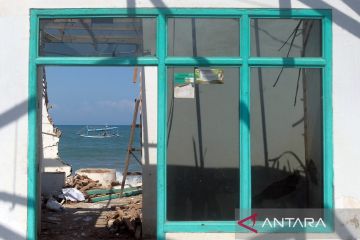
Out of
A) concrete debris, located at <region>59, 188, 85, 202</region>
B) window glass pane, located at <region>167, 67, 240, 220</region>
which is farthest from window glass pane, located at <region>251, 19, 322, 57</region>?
concrete debris, located at <region>59, 188, 85, 202</region>

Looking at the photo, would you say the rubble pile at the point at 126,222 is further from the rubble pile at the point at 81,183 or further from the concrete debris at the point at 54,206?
the rubble pile at the point at 81,183

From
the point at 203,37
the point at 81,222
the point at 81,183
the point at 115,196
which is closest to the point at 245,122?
the point at 203,37

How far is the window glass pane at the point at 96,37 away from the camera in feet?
18.0

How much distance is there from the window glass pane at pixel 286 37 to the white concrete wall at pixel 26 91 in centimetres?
→ 19

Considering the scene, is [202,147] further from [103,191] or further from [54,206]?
[103,191]

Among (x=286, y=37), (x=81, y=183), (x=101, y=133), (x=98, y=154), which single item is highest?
(x=286, y=37)

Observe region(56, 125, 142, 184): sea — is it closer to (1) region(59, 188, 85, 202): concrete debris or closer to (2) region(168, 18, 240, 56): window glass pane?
(1) region(59, 188, 85, 202): concrete debris

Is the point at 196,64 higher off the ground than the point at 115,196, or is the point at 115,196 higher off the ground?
the point at 196,64

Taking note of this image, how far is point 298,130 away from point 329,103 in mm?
483

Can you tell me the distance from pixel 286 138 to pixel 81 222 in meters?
5.40

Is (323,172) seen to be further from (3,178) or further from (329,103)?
(3,178)

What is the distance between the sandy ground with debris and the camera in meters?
8.15

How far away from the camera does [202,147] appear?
5.57m

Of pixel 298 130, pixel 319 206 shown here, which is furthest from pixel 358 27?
pixel 319 206
